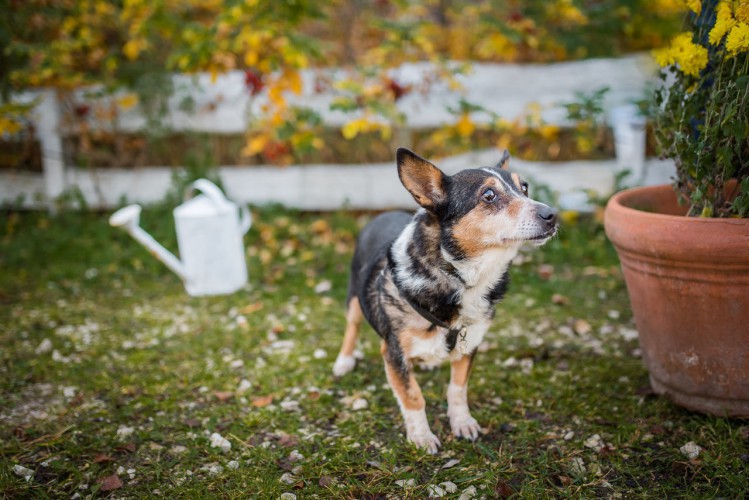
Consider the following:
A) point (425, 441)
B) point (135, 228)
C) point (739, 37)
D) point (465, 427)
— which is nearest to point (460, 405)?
point (465, 427)

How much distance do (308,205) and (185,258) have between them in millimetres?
2106

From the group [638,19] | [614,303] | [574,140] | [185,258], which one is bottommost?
[614,303]

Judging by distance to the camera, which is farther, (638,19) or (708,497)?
(638,19)

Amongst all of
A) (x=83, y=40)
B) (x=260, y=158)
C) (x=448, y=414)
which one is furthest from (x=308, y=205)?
(x=448, y=414)

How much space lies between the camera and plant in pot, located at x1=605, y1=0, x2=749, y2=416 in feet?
8.41

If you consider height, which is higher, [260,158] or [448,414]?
[260,158]

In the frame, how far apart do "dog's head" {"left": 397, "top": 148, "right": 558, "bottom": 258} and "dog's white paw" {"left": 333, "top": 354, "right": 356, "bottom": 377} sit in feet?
4.28

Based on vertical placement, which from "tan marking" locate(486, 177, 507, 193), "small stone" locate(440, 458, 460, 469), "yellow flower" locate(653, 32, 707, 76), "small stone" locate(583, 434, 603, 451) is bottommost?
"small stone" locate(440, 458, 460, 469)

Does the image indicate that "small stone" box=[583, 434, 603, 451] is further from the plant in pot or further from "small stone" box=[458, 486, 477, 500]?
"small stone" box=[458, 486, 477, 500]

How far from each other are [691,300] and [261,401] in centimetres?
234

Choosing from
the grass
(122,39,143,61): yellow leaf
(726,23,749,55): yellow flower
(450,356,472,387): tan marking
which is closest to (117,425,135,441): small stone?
the grass

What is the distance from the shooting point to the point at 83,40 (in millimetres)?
6305

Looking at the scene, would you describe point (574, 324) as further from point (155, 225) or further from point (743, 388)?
point (155, 225)

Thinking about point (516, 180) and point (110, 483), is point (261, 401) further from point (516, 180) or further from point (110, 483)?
point (516, 180)
